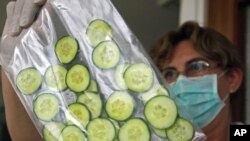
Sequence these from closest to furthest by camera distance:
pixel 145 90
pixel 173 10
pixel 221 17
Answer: pixel 145 90, pixel 221 17, pixel 173 10

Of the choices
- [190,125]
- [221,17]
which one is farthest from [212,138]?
[221,17]

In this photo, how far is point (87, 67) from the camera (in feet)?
2.83

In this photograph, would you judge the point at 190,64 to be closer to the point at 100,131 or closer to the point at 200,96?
the point at 200,96

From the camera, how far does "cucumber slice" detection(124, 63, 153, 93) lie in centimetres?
84

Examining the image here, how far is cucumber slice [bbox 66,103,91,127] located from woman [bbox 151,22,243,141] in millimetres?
472

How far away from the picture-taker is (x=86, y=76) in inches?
33.5

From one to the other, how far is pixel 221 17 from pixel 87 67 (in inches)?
45.4

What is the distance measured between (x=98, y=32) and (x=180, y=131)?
20 cm

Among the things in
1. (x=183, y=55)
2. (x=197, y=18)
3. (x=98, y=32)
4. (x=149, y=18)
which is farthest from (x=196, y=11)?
(x=98, y=32)

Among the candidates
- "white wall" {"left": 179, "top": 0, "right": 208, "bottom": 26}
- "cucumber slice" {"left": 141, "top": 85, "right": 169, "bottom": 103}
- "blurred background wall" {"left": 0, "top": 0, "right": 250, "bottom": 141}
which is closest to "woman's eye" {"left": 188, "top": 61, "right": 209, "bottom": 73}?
"blurred background wall" {"left": 0, "top": 0, "right": 250, "bottom": 141}

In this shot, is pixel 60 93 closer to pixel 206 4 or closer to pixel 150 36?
pixel 206 4

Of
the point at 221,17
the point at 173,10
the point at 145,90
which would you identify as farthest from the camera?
the point at 173,10

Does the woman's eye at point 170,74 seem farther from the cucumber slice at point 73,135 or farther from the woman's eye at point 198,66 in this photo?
the cucumber slice at point 73,135

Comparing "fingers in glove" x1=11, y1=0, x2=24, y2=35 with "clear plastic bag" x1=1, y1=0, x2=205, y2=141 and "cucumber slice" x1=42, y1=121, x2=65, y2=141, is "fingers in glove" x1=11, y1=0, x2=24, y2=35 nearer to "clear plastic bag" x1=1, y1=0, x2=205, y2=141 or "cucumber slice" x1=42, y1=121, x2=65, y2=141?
"clear plastic bag" x1=1, y1=0, x2=205, y2=141
